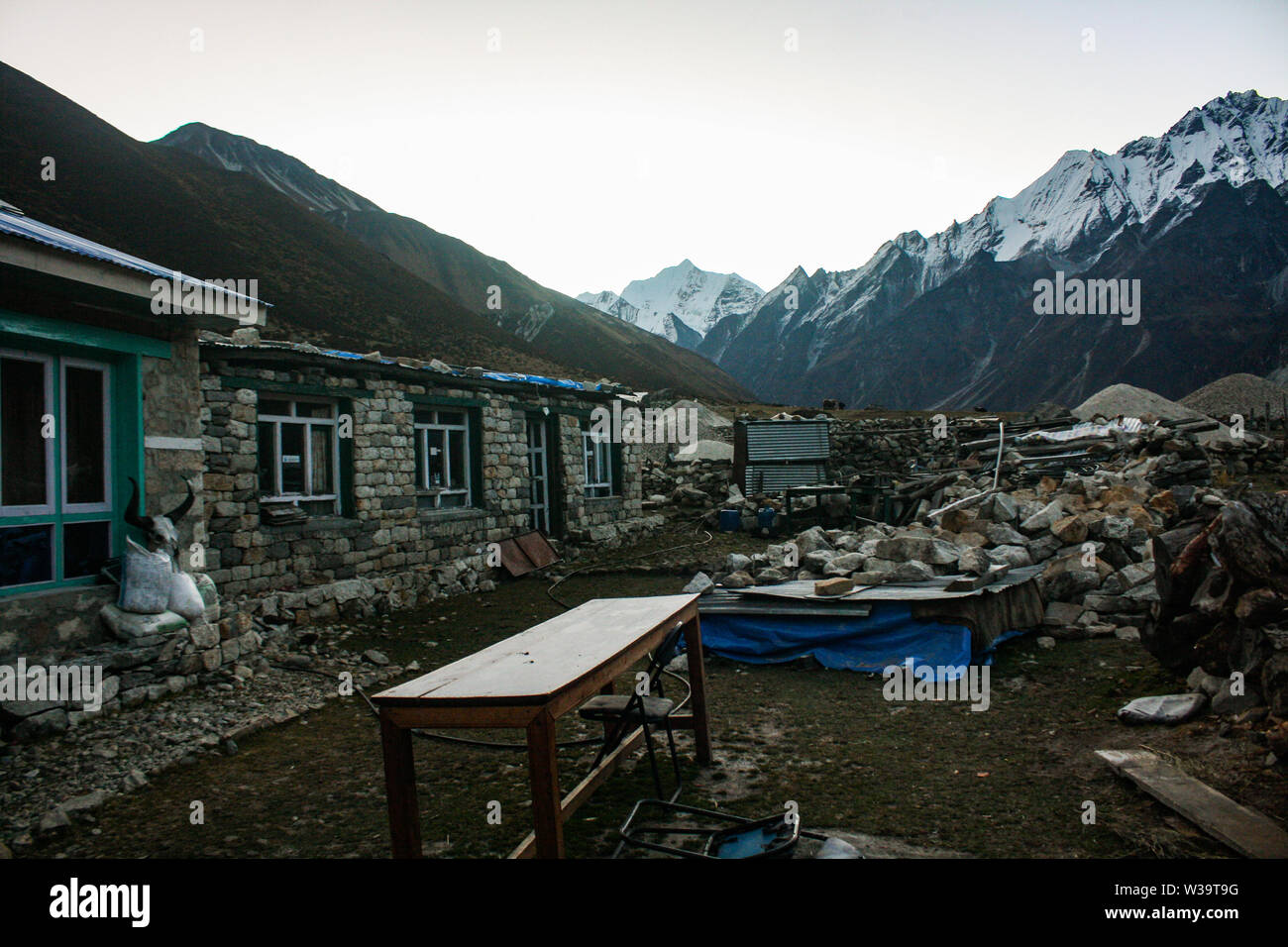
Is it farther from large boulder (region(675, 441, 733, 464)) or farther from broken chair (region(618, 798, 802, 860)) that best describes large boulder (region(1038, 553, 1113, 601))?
large boulder (region(675, 441, 733, 464))

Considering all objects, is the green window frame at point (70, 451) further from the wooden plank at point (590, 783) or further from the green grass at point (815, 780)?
the wooden plank at point (590, 783)

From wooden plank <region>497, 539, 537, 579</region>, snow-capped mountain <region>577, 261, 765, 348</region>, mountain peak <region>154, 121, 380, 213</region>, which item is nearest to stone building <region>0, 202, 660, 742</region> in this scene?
wooden plank <region>497, 539, 537, 579</region>

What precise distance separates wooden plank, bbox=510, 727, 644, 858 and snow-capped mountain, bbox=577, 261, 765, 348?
124 metres

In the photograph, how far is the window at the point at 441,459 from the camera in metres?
12.0

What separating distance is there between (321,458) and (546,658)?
26.4 ft

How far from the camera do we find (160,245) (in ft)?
149

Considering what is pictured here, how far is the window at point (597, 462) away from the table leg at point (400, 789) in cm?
1292

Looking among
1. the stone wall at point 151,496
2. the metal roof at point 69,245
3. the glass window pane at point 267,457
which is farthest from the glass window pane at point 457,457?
the metal roof at point 69,245

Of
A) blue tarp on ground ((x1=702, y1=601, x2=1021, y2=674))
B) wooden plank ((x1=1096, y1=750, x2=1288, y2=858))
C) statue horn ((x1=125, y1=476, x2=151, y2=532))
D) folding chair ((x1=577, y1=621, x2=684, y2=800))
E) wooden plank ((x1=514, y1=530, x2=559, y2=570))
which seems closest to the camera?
wooden plank ((x1=1096, y1=750, x2=1288, y2=858))

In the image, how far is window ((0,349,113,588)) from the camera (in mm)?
5605

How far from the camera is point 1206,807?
11.6 ft

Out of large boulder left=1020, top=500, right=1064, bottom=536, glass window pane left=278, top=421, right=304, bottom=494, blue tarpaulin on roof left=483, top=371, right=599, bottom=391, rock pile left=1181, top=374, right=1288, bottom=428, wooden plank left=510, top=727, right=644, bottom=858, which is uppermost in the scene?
rock pile left=1181, top=374, right=1288, bottom=428
